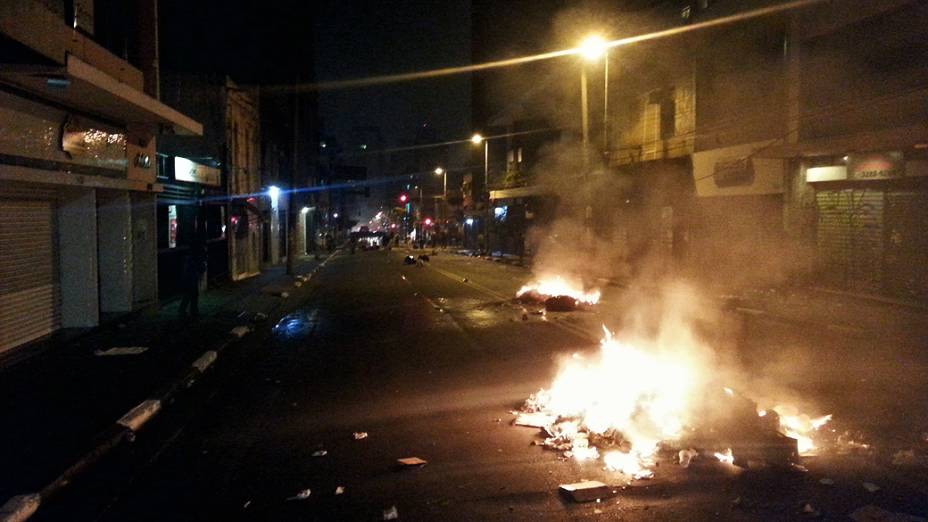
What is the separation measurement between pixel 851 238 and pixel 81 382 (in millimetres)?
15953

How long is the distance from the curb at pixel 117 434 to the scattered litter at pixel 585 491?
3572 millimetres

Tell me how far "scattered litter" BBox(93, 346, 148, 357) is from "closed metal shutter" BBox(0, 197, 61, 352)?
1.10 meters

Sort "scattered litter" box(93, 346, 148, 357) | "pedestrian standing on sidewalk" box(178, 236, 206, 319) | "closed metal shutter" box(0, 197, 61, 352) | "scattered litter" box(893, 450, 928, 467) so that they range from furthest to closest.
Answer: "pedestrian standing on sidewalk" box(178, 236, 206, 319)
"scattered litter" box(93, 346, 148, 357)
"closed metal shutter" box(0, 197, 61, 352)
"scattered litter" box(893, 450, 928, 467)

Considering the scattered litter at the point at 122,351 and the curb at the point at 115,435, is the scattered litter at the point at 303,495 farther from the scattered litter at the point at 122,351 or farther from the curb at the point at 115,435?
the scattered litter at the point at 122,351

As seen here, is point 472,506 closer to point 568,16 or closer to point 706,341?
point 706,341

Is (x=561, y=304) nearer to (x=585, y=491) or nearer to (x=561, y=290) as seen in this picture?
(x=561, y=290)

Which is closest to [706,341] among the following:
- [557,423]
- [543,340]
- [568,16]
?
[543,340]

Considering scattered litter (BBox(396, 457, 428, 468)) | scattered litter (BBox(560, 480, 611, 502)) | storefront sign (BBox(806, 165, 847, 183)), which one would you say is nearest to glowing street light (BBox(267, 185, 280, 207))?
storefront sign (BBox(806, 165, 847, 183))

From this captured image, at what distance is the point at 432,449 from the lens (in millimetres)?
5984

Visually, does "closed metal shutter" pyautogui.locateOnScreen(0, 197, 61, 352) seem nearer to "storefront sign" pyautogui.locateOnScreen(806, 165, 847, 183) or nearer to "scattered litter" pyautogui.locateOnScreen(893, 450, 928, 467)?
"scattered litter" pyautogui.locateOnScreen(893, 450, 928, 467)

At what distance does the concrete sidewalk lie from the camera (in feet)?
19.0

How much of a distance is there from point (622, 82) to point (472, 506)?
2579 centimetres

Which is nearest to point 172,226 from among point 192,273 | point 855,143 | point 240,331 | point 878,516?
point 192,273

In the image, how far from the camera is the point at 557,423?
259 inches
